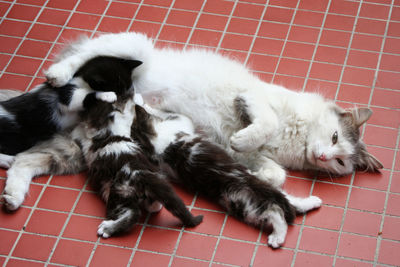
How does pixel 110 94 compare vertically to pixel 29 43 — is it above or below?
above

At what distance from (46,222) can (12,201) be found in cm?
A: 26

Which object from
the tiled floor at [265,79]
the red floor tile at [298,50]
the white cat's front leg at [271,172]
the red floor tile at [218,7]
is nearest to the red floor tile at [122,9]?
the tiled floor at [265,79]

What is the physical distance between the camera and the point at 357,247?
12.4 feet

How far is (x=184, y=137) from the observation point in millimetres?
4039

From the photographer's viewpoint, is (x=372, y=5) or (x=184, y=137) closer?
(x=184, y=137)

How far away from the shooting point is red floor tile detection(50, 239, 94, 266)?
370cm

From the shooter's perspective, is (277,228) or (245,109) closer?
(277,228)

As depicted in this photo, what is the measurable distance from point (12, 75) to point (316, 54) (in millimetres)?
2442

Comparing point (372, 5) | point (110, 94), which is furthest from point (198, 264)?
point (372, 5)

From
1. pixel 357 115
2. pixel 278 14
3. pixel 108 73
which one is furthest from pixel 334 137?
pixel 278 14

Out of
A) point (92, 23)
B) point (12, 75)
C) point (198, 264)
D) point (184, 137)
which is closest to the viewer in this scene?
point (198, 264)

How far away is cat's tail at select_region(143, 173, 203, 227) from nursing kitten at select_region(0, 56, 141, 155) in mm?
762

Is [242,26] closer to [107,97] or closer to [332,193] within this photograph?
[107,97]

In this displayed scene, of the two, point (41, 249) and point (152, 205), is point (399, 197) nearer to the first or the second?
point (152, 205)
